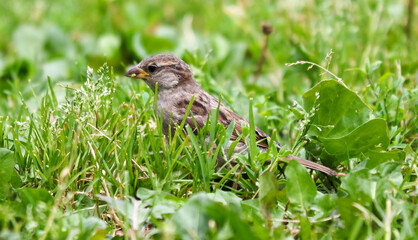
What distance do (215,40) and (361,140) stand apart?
334 centimetres

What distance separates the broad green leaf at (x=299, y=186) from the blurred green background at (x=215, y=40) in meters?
1.33

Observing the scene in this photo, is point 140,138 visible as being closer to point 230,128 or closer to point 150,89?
point 230,128

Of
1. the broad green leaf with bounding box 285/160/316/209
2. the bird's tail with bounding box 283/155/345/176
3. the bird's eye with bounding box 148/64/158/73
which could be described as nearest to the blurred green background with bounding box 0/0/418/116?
the bird's eye with bounding box 148/64/158/73

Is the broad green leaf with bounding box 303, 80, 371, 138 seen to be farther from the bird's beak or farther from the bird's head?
the bird's beak

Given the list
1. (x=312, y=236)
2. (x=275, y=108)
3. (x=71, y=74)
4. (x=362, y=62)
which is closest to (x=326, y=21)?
(x=362, y=62)

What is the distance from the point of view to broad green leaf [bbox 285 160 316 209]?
106 inches

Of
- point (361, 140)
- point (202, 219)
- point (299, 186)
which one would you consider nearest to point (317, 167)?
point (361, 140)

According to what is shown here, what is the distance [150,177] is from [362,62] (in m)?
2.90

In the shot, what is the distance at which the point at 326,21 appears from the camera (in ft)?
18.1

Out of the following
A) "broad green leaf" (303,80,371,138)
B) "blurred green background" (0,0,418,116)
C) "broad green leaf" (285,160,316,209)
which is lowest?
"blurred green background" (0,0,418,116)

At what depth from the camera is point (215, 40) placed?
20.5 feet

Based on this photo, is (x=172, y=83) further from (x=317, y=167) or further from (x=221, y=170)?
(x=317, y=167)

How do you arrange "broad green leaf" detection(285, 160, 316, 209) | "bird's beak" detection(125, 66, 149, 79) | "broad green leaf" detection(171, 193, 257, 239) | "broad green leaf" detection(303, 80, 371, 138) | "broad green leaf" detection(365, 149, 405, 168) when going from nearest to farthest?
"broad green leaf" detection(171, 193, 257, 239) → "broad green leaf" detection(285, 160, 316, 209) → "broad green leaf" detection(365, 149, 405, 168) → "broad green leaf" detection(303, 80, 371, 138) → "bird's beak" detection(125, 66, 149, 79)

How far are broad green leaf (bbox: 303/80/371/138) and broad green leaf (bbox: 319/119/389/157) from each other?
0.38 ft
